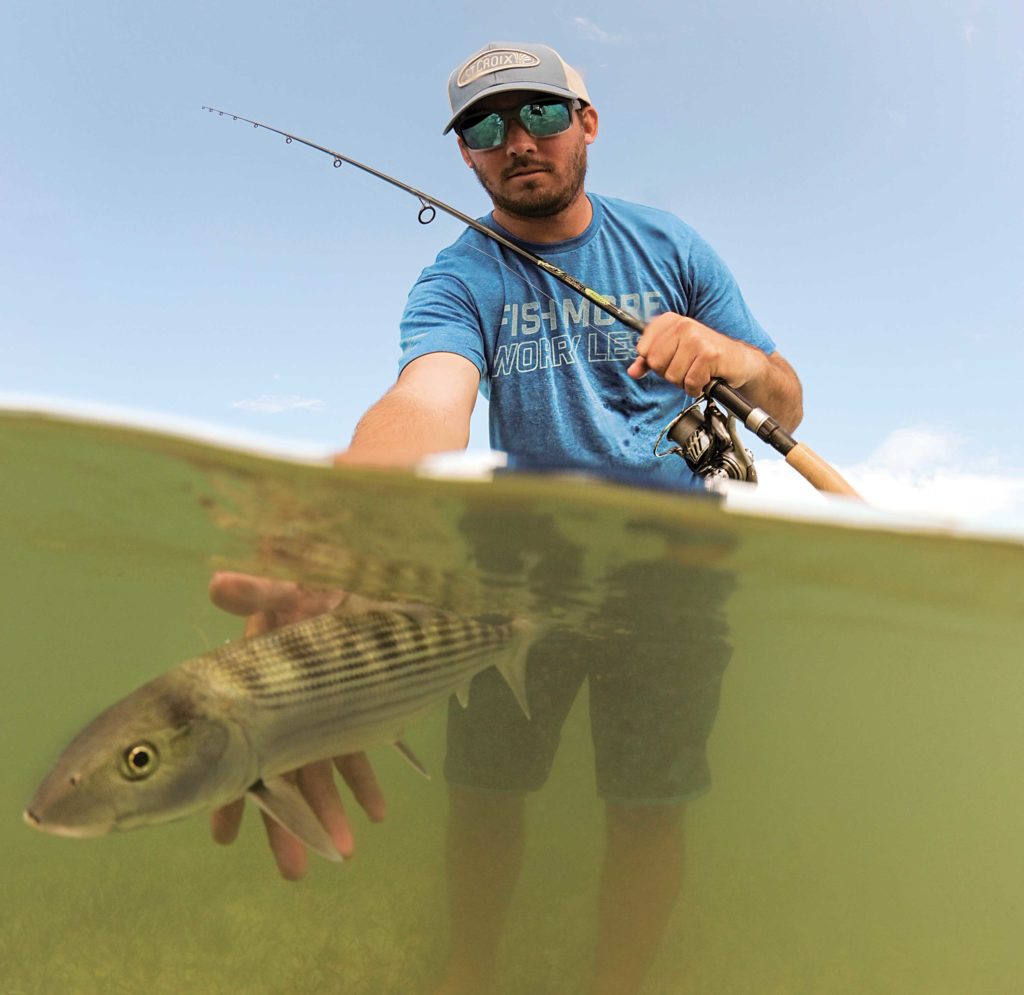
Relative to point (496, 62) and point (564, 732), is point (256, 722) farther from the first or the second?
point (496, 62)

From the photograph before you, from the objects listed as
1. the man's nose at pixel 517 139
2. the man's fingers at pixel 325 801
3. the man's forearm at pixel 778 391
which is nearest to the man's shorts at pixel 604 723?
the man's fingers at pixel 325 801

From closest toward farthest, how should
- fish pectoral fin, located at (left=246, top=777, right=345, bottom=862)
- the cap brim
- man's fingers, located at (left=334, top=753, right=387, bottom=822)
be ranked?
fish pectoral fin, located at (left=246, top=777, right=345, bottom=862) → man's fingers, located at (left=334, top=753, right=387, bottom=822) → the cap brim

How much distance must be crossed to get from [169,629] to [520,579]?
3.31 m

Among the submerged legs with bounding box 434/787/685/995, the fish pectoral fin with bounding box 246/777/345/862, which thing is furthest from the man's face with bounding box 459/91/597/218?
the fish pectoral fin with bounding box 246/777/345/862

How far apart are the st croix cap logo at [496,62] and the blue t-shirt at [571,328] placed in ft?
2.73

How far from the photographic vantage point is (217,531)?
12.5 ft

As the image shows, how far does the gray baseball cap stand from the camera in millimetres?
4301

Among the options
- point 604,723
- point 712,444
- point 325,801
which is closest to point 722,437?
point 712,444

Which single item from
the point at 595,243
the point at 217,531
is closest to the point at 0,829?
the point at 217,531

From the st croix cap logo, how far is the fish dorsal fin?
298 cm

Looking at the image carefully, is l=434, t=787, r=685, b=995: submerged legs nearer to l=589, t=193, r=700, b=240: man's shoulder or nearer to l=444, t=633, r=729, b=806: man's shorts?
l=444, t=633, r=729, b=806: man's shorts

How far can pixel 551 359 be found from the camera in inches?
168

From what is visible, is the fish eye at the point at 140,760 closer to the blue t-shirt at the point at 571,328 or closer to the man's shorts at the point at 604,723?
the man's shorts at the point at 604,723

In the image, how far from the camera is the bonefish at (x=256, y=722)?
188 centimetres
